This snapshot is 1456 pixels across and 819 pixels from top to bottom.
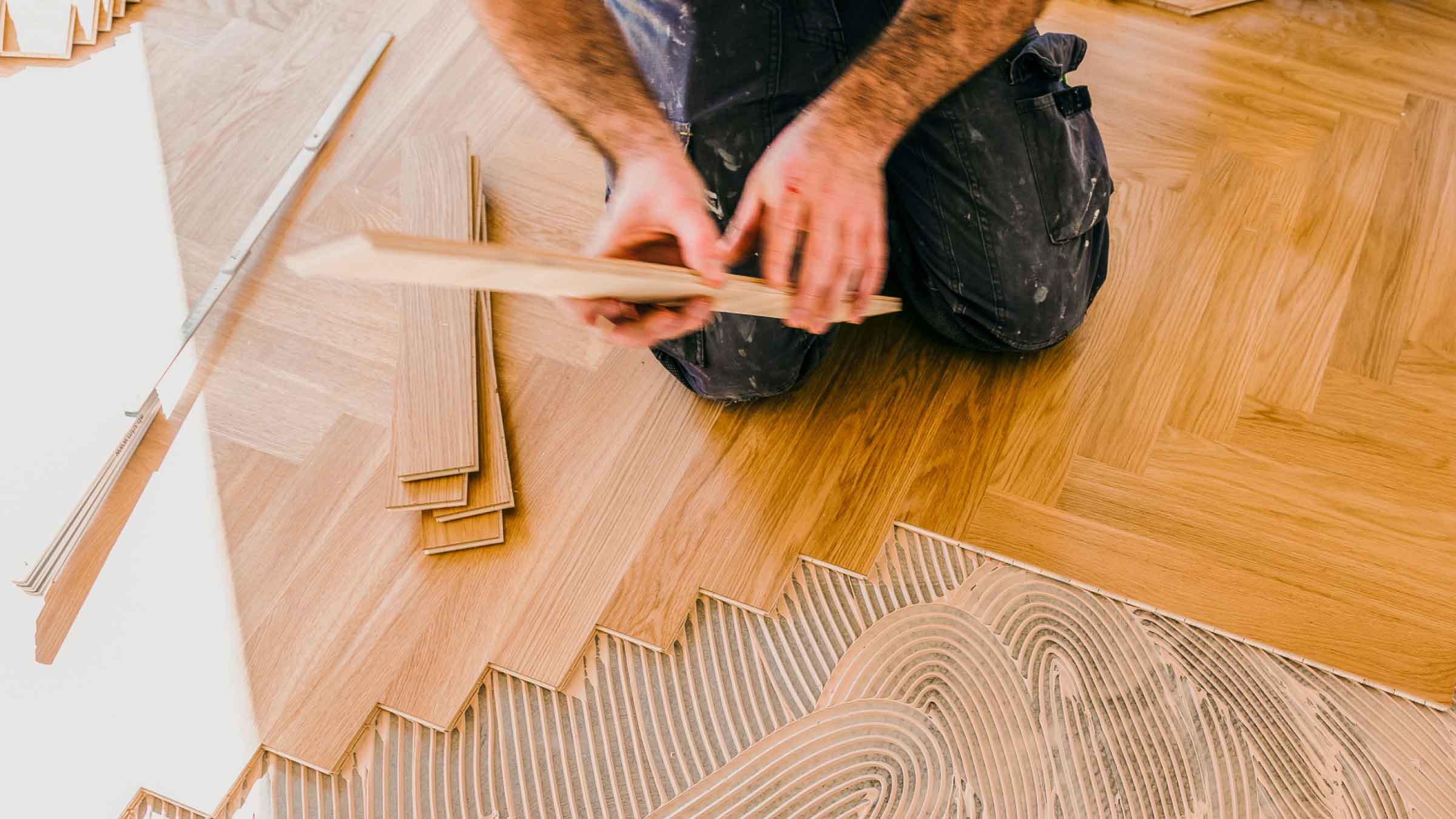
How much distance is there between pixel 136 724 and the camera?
106cm

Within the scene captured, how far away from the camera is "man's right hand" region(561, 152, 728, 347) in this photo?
0.83 metres

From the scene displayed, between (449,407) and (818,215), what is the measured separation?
1.91 feet

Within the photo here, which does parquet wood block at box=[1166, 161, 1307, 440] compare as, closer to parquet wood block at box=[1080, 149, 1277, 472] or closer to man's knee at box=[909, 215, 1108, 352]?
parquet wood block at box=[1080, 149, 1277, 472]

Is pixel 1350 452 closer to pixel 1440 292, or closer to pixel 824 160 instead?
pixel 1440 292

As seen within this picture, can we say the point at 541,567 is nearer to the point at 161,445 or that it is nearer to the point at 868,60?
the point at 161,445

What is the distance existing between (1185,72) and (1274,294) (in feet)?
1.47

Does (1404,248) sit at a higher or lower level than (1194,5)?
lower

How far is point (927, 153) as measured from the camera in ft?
3.81

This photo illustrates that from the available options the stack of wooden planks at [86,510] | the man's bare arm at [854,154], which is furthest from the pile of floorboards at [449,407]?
the man's bare arm at [854,154]

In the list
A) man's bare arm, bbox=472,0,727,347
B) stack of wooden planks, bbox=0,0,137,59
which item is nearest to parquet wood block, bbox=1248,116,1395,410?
man's bare arm, bbox=472,0,727,347

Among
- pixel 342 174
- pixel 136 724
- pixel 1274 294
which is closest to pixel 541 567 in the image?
pixel 136 724

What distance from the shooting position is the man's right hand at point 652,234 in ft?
2.72

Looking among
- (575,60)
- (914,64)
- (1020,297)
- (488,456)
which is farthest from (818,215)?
(488,456)

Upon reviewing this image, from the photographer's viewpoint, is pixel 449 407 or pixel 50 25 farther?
pixel 50 25
